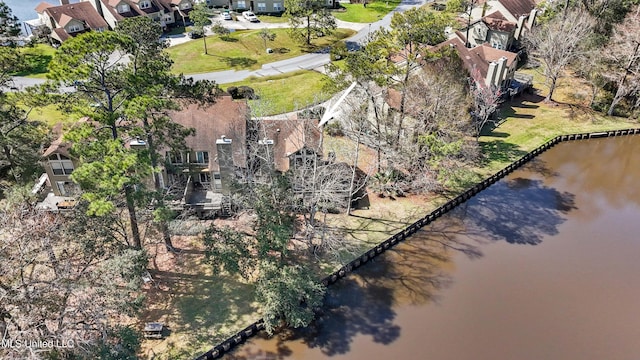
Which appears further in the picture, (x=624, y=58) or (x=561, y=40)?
(x=624, y=58)

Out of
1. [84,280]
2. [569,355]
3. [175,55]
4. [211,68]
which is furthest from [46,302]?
[175,55]

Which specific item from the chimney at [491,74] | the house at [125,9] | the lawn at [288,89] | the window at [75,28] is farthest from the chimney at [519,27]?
the window at [75,28]

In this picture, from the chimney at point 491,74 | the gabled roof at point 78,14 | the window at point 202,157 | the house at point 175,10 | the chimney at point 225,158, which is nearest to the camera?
the chimney at point 225,158

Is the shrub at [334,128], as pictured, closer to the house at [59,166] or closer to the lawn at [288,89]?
the lawn at [288,89]

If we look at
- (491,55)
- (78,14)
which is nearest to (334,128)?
(491,55)

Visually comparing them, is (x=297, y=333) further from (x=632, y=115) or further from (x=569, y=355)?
(x=632, y=115)

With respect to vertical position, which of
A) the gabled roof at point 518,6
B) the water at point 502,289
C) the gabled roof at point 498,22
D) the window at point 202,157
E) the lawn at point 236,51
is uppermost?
the gabled roof at point 518,6

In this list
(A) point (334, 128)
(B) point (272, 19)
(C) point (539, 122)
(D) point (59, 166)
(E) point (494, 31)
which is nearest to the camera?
(D) point (59, 166)

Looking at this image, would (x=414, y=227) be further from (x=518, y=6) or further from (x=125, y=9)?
(x=125, y=9)

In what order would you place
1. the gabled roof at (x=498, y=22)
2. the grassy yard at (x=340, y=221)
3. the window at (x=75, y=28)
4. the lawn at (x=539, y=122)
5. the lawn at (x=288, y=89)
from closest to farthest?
the grassy yard at (x=340, y=221)
the lawn at (x=539, y=122)
the lawn at (x=288, y=89)
the gabled roof at (x=498, y=22)
the window at (x=75, y=28)
